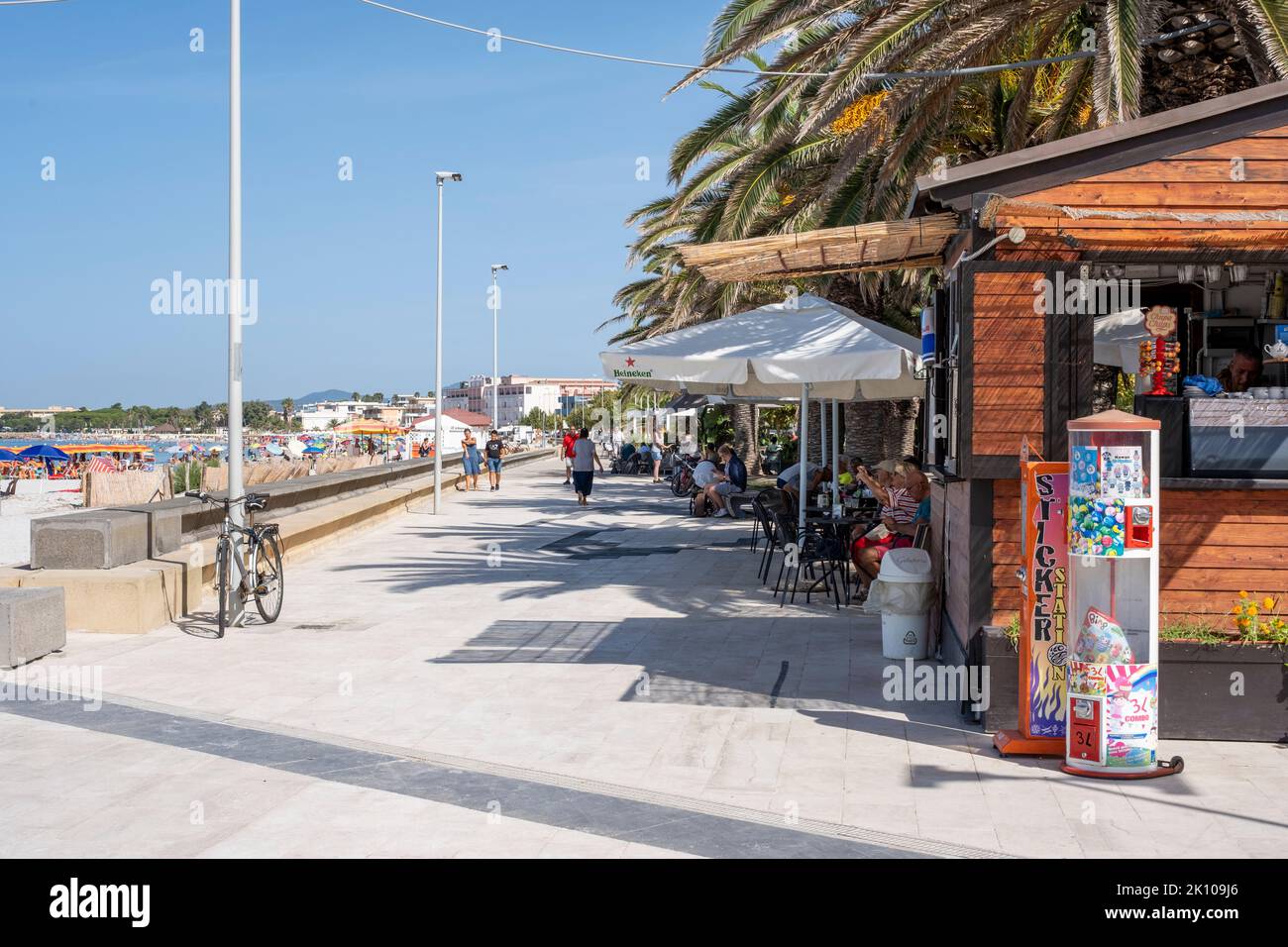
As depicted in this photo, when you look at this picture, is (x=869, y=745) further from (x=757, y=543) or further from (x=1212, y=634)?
(x=757, y=543)

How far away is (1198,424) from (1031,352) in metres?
1.01

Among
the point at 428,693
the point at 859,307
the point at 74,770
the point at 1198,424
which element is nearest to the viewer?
the point at 74,770

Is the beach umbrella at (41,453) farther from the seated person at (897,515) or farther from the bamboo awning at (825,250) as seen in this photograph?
the bamboo awning at (825,250)

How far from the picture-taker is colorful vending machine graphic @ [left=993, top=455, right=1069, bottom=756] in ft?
21.4

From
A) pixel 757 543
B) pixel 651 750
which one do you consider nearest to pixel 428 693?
pixel 651 750

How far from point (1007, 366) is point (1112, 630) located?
1.72 metres

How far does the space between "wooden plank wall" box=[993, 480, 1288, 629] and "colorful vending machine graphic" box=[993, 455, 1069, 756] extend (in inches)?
18.1

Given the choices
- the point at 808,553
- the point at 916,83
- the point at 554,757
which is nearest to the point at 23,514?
the point at 808,553

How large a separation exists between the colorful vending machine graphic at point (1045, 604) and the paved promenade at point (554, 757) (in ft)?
1.03

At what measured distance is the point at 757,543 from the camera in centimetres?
1720

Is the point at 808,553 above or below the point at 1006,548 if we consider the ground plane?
below

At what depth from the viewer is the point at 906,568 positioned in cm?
875

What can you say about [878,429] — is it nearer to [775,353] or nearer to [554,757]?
[775,353]

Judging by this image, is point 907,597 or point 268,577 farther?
point 268,577
